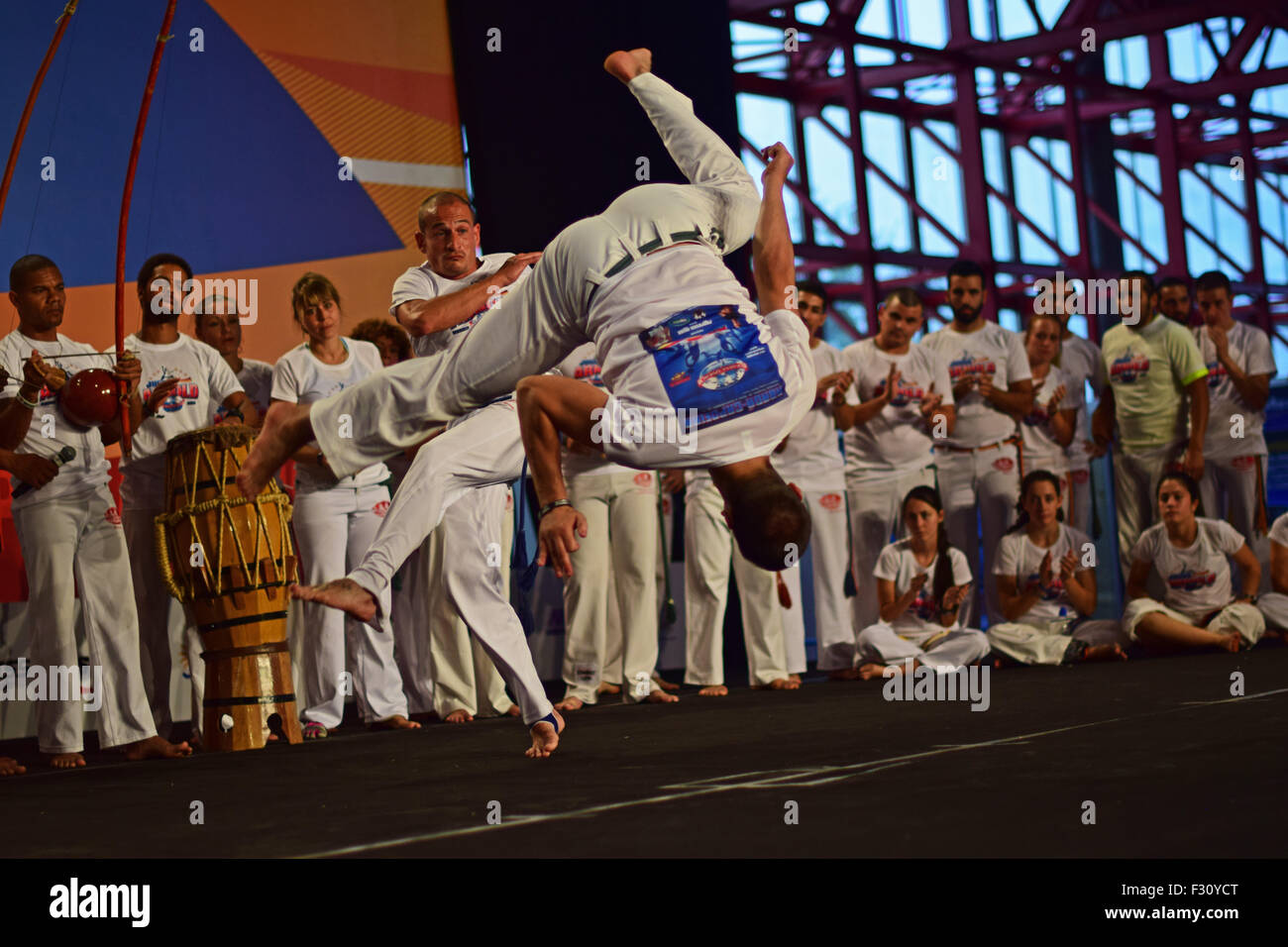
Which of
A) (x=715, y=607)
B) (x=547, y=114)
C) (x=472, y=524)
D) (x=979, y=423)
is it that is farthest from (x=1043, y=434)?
(x=472, y=524)

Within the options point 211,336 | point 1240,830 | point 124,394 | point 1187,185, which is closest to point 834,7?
point 1187,185

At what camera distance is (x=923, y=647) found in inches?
233

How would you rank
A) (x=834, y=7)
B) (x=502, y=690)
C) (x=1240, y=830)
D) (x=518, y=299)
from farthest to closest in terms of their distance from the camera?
(x=834, y=7) → (x=502, y=690) → (x=518, y=299) → (x=1240, y=830)

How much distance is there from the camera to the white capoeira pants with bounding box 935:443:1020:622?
6.41 m

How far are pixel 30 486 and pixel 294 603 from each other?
1253 millimetres

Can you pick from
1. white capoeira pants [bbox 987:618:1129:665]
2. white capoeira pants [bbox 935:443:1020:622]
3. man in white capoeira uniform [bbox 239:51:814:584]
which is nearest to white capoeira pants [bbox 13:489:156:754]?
man in white capoeira uniform [bbox 239:51:814:584]

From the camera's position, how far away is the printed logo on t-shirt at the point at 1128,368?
671 cm

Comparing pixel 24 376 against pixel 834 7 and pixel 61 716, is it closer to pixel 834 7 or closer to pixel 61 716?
pixel 61 716

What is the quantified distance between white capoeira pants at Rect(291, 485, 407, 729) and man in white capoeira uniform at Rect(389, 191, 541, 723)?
7.8 inches

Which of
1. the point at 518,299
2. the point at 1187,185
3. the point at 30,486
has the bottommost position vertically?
the point at 30,486

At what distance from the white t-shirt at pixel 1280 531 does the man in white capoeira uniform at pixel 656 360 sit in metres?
3.64

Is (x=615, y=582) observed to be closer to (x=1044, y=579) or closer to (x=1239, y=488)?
(x=1044, y=579)

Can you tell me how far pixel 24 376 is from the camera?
15.0 ft

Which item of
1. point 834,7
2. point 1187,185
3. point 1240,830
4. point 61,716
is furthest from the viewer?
point 1187,185
